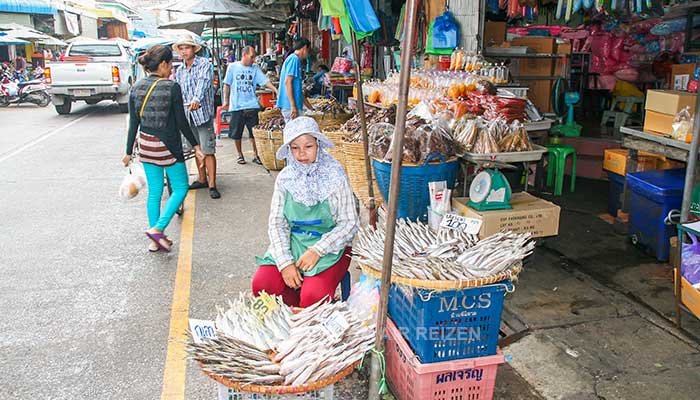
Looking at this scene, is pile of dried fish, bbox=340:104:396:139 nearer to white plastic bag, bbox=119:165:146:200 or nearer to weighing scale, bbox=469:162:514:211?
weighing scale, bbox=469:162:514:211

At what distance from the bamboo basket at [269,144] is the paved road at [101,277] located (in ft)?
1.02

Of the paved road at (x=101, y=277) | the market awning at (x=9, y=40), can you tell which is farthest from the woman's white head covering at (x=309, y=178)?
the market awning at (x=9, y=40)

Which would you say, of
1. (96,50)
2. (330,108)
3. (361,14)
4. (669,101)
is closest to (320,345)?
(361,14)

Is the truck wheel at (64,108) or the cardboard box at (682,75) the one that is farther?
the truck wheel at (64,108)

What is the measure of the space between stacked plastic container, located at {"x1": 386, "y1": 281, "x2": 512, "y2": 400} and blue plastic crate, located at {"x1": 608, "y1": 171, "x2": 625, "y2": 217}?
12.1 ft

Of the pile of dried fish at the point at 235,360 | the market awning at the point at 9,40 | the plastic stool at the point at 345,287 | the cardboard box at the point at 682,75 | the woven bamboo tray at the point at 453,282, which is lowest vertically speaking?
the plastic stool at the point at 345,287

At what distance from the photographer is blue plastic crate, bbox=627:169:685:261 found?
469 centimetres

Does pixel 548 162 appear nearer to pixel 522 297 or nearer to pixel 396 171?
pixel 522 297

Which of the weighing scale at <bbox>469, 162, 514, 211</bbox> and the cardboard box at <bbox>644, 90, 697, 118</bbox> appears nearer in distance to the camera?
the weighing scale at <bbox>469, 162, 514, 211</bbox>

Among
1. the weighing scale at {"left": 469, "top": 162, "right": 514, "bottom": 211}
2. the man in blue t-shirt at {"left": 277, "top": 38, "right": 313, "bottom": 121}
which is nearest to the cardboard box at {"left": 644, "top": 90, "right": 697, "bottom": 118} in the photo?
Answer: the weighing scale at {"left": 469, "top": 162, "right": 514, "bottom": 211}

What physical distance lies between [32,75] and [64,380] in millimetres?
23787

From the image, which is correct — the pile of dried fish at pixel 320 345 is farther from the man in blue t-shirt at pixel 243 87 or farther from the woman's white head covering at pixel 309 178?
the man in blue t-shirt at pixel 243 87

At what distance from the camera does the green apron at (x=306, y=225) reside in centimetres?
336

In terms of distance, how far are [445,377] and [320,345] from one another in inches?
26.3
